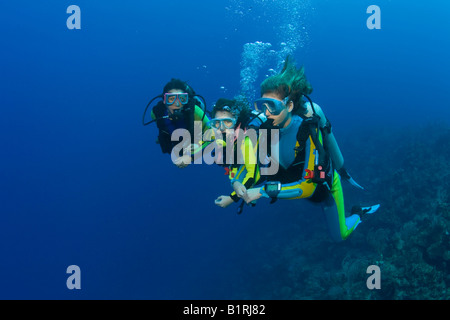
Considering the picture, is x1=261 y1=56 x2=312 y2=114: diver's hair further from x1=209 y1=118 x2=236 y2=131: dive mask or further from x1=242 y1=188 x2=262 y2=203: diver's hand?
x1=242 y1=188 x2=262 y2=203: diver's hand

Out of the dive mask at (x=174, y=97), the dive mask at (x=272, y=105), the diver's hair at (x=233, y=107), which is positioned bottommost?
Result: the dive mask at (x=272, y=105)

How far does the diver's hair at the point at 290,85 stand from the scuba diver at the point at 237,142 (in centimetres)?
39

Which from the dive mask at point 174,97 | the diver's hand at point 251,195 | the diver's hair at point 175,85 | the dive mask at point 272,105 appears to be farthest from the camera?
the diver's hair at point 175,85

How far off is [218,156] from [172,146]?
167 centimetres

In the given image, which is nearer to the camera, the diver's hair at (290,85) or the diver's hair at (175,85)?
the diver's hair at (290,85)

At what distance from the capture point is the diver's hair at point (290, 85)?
3064mm

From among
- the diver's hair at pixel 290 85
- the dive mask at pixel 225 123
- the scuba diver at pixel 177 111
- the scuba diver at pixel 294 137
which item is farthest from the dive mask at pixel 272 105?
the scuba diver at pixel 177 111

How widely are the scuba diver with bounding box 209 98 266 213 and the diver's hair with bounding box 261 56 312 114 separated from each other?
39 cm

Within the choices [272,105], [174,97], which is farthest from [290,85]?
[174,97]

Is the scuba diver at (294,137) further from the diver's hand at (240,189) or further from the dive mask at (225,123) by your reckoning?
the dive mask at (225,123)

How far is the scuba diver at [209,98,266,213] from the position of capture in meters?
3.16

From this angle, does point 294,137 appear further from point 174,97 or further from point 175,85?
point 175,85
